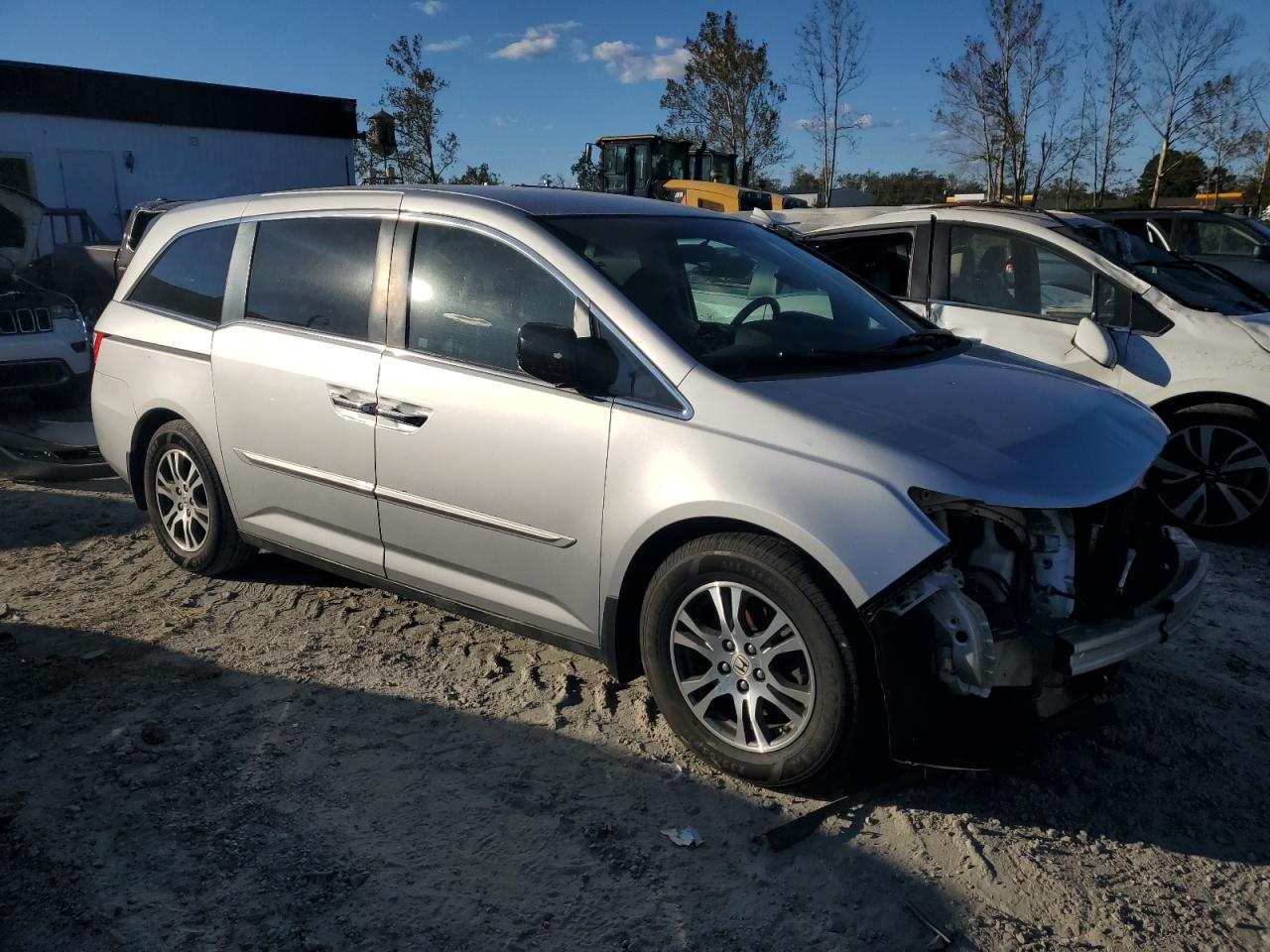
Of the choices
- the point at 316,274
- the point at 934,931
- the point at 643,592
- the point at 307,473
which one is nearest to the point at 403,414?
the point at 307,473

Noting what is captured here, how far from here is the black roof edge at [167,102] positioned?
82.0ft

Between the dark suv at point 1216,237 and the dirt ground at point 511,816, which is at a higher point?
the dark suv at point 1216,237

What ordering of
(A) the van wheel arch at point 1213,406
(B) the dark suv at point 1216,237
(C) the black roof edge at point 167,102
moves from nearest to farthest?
(A) the van wheel arch at point 1213,406 < (B) the dark suv at point 1216,237 < (C) the black roof edge at point 167,102

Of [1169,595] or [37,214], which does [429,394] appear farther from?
[37,214]

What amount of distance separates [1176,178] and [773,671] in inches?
1359

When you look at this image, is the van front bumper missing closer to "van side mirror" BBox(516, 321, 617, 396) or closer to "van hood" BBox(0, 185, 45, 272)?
"van side mirror" BBox(516, 321, 617, 396)

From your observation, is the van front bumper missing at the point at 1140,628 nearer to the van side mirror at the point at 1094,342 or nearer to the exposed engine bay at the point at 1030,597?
the exposed engine bay at the point at 1030,597

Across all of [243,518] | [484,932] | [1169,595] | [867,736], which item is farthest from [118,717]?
[1169,595]

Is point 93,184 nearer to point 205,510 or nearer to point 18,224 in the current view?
point 18,224

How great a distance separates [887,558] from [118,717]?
2.72m

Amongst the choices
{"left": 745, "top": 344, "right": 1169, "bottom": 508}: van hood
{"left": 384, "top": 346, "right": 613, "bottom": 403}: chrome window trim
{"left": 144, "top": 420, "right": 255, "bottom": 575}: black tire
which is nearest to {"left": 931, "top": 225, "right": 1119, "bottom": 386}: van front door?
{"left": 745, "top": 344, "right": 1169, "bottom": 508}: van hood

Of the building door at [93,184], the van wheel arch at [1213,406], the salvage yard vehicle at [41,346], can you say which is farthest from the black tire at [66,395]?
the building door at [93,184]

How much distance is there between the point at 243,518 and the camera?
179 inches

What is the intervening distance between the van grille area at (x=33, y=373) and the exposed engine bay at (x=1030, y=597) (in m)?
8.19
